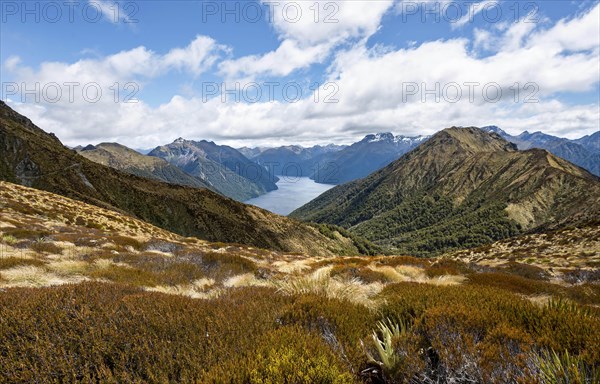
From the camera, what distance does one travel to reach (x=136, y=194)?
331 feet

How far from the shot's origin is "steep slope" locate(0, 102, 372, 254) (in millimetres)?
88500

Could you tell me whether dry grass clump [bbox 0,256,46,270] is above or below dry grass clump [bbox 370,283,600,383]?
below

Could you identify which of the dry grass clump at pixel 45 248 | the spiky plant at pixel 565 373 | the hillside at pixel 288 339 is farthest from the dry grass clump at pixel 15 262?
the spiky plant at pixel 565 373

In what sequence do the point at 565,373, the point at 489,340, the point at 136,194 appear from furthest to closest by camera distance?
the point at 136,194 → the point at 489,340 → the point at 565,373

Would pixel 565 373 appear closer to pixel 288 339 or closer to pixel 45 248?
pixel 288 339

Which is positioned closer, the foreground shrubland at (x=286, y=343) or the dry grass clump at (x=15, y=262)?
the foreground shrubland at (x=286, y=343)

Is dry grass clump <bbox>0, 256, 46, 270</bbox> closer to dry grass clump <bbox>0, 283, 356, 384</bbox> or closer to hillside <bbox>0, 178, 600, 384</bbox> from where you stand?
hillside <bbox>0, 178, 600, 384</bbox>

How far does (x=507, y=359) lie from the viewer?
3.50 m

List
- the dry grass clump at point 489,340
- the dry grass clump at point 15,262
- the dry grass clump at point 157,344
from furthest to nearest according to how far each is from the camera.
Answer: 1. the dry grass clump at point 15,262
2. the dry grass clump at point 489,340
3. the dry grass clump at point 157,344

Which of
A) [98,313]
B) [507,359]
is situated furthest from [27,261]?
[507,359]

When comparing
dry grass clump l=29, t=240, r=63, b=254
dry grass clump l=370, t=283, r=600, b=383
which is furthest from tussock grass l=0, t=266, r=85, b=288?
dry grass clump l=370, t=283, r=600, b=383

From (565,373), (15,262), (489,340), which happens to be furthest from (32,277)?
(565,373)

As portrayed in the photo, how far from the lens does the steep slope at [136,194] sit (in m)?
88.5

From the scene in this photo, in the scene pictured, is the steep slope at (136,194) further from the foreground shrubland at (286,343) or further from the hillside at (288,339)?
the foreground shrubland at (286,343)
